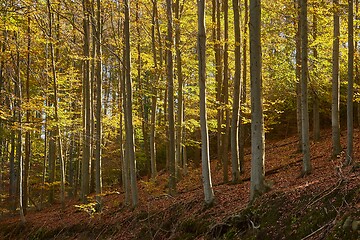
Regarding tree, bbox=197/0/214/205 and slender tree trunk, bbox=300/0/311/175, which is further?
slender tree trunk, bbox=300/0/311/175

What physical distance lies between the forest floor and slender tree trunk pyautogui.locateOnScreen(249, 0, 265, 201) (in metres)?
0.45

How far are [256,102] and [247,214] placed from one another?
7.22 ft

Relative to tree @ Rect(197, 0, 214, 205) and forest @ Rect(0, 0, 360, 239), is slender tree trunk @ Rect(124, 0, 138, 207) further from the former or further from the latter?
tree @ Rect(197, 0, 214, 205)

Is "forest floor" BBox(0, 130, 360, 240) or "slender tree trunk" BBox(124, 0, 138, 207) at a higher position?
"slender tree trunk" BBox(124, 0, 138, 207)

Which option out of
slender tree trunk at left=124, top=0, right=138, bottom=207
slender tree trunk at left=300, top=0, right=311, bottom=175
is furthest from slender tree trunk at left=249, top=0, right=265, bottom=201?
slender tree trunk at left=124, top=0, right=138, bottom=207

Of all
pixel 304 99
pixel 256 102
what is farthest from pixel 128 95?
pixel 304 99

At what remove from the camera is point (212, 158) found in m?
22.3

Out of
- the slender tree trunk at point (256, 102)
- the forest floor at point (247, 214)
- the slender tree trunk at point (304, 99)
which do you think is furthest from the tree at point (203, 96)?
the slender tree trunk at point (304, 99)

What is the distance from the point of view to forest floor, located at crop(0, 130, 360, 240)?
223 inches

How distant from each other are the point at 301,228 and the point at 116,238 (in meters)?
6.22

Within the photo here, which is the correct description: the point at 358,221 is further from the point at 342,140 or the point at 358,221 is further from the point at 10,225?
the point at 10,225

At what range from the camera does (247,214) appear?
7.12 m

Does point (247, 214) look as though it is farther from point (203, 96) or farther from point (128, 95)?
point (128, 95)

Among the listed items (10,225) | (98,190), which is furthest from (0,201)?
(98,190)
